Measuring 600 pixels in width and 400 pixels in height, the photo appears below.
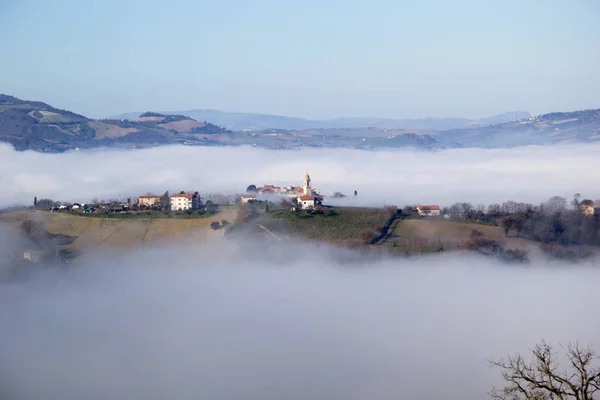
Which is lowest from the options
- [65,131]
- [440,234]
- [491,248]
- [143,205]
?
[491,248]

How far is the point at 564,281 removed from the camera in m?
30.8

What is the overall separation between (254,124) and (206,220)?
372ft

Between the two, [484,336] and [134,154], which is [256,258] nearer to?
[484,336]

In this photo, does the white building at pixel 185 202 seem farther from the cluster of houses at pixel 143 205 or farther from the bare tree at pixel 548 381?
the bare tree at pixel 548 381

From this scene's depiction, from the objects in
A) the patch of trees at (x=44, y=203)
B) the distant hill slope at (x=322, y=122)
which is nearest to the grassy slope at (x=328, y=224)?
the patch of trees at (x=44, y=203)

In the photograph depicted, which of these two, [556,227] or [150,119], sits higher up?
[150,119]

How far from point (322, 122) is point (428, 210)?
123m

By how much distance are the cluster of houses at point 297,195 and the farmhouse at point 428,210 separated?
15.4ft

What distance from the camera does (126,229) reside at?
120 feet

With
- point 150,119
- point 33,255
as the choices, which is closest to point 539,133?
point 150,119

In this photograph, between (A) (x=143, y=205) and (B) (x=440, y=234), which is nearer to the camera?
(B) (x=440, y=234)

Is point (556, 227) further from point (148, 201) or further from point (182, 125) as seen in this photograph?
point (182, 125)

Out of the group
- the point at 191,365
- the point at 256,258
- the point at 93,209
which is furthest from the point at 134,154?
the point at 191,365

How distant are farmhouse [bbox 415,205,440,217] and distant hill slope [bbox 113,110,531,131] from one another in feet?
342
